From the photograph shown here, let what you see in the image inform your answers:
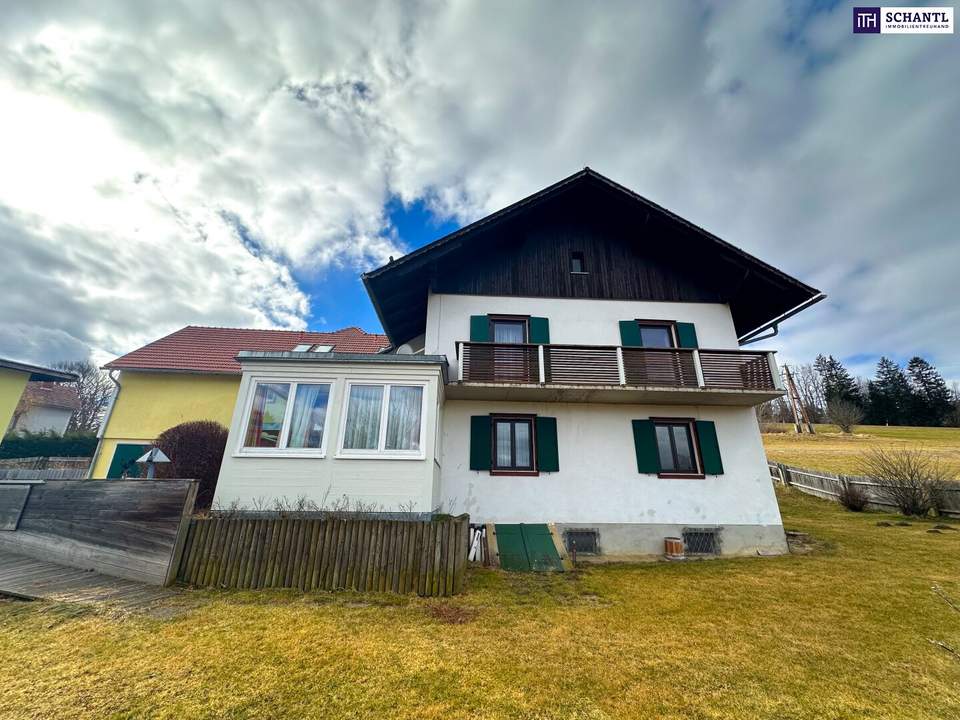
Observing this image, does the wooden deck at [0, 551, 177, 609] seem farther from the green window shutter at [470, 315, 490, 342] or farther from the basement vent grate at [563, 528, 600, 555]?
the green window shutter at [470, 315, 490, 342]

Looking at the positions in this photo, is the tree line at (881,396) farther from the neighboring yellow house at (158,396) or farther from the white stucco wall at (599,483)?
the neighboring yellow house at (158,396)

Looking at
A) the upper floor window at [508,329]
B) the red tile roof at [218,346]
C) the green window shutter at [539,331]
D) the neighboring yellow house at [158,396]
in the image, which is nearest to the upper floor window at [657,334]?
the green window shutter at [539,331]

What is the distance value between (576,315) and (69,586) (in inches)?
481

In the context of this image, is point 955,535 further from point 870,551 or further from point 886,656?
point 886,656

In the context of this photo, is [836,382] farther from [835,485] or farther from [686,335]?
[686,335]

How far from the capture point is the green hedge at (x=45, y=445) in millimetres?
21500

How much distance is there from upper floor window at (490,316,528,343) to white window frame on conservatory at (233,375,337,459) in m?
5.16

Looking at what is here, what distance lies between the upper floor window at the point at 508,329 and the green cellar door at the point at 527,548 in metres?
5.35

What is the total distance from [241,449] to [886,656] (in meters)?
10.8

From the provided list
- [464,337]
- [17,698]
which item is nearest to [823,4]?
[464,337]

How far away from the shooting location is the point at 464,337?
11727 millimetres

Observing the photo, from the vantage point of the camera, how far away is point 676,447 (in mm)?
10844

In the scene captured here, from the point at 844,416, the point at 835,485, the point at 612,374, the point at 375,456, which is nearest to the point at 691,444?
the point at 612,374

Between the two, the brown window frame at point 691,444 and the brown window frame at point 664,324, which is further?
the brown window frame at point 664,324
